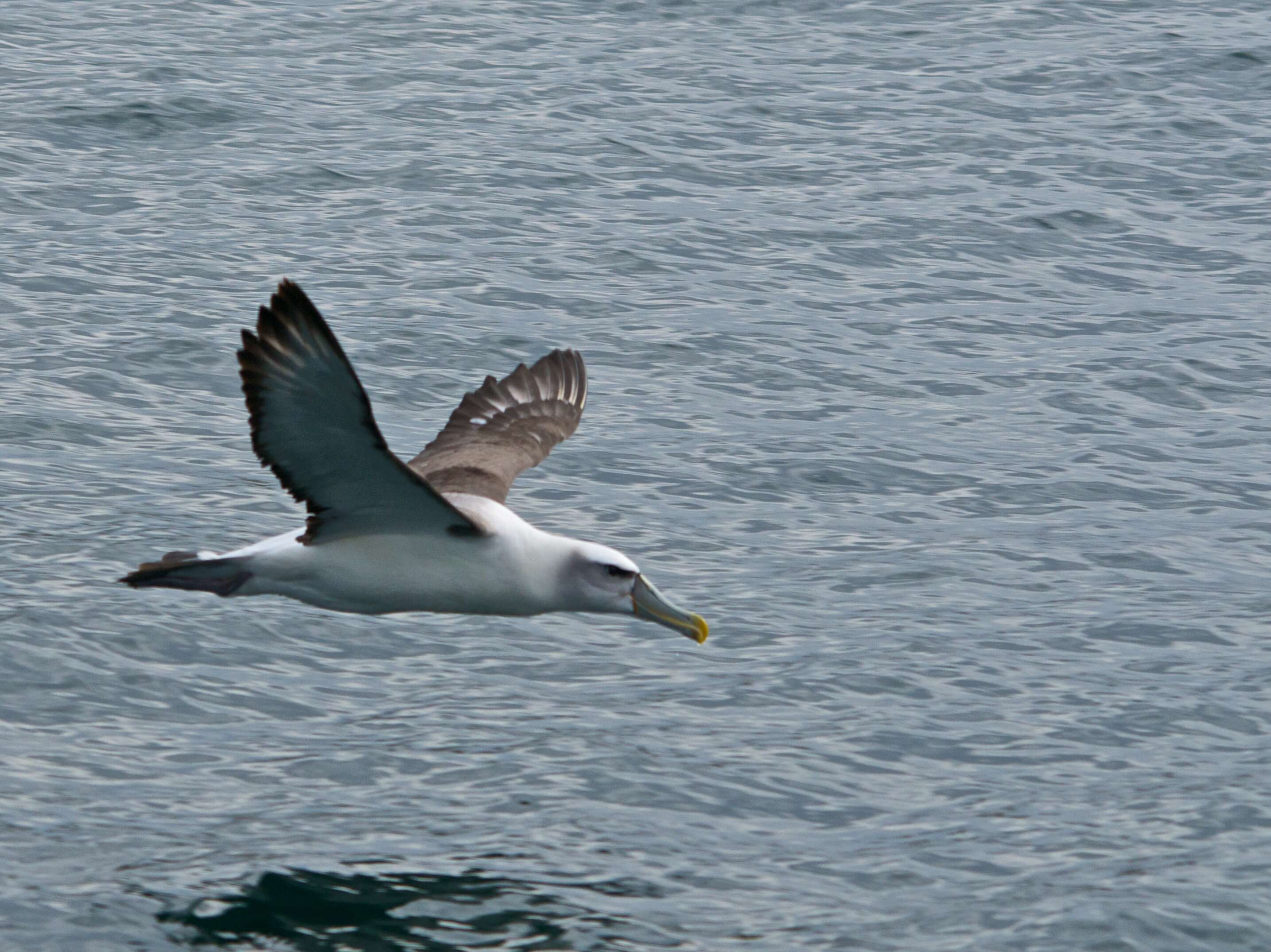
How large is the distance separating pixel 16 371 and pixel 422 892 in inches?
364

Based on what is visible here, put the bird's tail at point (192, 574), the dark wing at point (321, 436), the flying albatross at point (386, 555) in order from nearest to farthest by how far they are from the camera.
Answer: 1. the dark wing at point (321, 436)
2. the flying albatross at point (386, 555)
3. the bird's tail at point (192, 574)

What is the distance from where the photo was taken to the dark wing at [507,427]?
13.6 meters

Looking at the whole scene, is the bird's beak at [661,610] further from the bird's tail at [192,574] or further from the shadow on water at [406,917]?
the bird's tail at [192,574]

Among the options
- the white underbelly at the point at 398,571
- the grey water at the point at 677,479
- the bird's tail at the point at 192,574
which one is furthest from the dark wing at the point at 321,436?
the grey water at the point at 677,479

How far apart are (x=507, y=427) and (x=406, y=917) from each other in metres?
4.62

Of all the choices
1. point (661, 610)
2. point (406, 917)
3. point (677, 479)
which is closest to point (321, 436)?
point (661, 610)

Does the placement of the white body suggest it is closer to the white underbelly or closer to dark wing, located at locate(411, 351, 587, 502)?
the white underbelly

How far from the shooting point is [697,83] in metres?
28.3

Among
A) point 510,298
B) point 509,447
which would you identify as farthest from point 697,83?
point 509,447

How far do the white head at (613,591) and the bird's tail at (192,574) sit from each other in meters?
1.90

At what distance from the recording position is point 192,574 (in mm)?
11680

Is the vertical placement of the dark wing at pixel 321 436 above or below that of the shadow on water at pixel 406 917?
above

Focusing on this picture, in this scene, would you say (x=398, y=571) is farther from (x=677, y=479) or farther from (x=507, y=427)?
(x=677, y=479)

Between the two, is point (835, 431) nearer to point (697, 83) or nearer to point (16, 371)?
point (16, 371)
